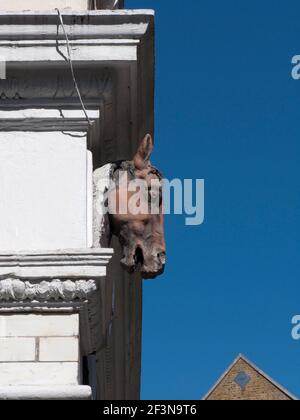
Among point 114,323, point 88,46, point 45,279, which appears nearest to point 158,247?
point 45,279

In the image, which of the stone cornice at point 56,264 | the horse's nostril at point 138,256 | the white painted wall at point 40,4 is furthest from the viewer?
the white painted wall at point 40,4

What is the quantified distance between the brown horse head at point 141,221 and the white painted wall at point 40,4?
1.34m

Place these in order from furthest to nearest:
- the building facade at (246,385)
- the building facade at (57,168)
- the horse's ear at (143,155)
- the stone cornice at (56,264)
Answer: the building facade at (246,385) → the horse's ear at (143,155) → the stone cornice at (56,264) → the building facade at (57,168)

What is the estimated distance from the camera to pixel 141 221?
10.2 m

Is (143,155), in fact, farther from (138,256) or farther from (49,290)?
(49,290)

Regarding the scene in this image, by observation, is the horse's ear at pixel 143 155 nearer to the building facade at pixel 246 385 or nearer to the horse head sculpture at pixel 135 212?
the horse head sculpture at pixel 135 212

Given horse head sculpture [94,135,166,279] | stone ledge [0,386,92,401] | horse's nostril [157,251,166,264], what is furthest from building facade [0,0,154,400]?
horse's nostril [157,251,166,264]

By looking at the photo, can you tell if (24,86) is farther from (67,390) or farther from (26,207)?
(67,390)

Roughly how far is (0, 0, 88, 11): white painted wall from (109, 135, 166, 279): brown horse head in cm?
134

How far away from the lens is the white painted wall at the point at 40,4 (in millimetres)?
10734

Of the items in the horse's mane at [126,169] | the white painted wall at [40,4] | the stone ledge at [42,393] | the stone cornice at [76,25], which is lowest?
the stone ledge at [42,393]

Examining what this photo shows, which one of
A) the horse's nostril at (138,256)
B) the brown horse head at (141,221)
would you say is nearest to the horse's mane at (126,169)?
the brown horse head at (141,221)

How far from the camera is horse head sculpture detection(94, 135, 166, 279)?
398 inches

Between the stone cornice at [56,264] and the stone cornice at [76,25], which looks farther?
the stone cornice at [76,25]
